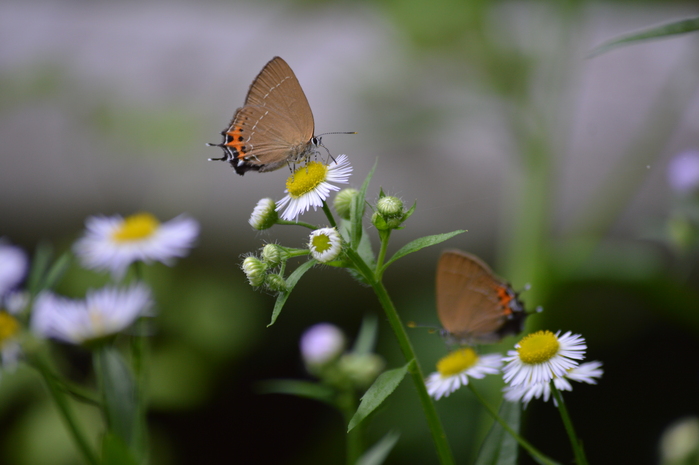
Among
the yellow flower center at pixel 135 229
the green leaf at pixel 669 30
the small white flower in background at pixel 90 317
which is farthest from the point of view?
the yellow flower center at pixel 135 229

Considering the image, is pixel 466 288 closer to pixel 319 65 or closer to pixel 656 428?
pixel 656 428

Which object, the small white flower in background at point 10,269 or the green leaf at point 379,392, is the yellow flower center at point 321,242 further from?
the small white flower in background at point 10,269

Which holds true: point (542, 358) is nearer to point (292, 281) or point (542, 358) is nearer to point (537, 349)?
point (537, 349)

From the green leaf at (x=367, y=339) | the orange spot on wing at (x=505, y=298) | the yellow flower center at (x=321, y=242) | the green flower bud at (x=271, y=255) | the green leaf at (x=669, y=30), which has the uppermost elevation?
the green leaf at (x=669, y=30)

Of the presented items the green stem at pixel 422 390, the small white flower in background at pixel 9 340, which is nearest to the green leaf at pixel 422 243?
the green stem at pixel 422 390

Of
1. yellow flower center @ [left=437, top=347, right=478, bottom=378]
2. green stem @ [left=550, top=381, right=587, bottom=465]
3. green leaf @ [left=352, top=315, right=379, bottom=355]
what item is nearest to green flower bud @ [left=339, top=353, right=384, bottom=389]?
green leaf @ [left=352, top=315, right=379, bottom=355]

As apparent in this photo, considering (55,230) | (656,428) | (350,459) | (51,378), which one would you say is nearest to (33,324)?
(51,378)

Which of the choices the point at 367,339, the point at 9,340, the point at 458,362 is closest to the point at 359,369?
the point at 367,339
